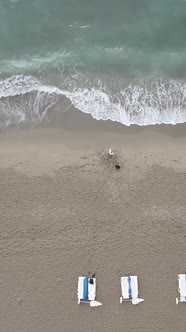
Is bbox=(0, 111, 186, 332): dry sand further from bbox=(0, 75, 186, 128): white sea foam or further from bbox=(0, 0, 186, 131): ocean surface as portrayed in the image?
bbox=(0, 0, 186, 131): ocean surface

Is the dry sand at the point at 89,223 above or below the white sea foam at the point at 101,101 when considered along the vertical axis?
below

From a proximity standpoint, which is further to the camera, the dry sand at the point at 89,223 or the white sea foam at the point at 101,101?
the white sea foam at the point at 101,101

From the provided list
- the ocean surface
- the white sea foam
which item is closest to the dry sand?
Result: the white sea foam

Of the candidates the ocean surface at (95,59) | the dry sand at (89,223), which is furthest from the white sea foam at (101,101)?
the dry sand at (89,223)

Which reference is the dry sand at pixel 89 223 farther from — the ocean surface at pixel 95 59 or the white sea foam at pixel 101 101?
the ocean surface at pixel 95 59

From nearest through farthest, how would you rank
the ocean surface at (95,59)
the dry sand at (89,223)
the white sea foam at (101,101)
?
the dry sand at (89,223), the white sea foam at (101,101), the ocean surface at (95,59)

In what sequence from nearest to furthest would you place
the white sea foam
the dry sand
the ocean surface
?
the dry sand
the white sea foam
the ocean surface
